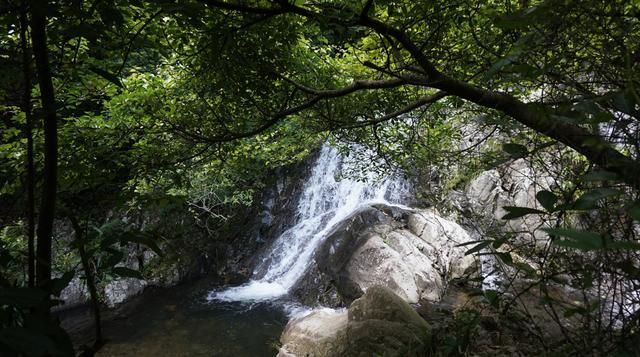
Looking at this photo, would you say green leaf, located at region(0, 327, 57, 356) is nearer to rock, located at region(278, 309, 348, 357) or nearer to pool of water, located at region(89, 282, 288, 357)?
rock, located at region(278, 309, 348, 357)

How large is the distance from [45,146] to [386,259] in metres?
7.58

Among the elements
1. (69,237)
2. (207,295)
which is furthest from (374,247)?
(69,237)

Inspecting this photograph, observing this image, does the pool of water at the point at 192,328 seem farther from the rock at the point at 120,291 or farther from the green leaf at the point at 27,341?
the green leaf at the point at 27,341

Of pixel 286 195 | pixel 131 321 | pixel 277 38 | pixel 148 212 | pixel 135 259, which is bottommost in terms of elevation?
pixel 131 321

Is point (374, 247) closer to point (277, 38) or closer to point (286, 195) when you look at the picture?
point (286, 195)

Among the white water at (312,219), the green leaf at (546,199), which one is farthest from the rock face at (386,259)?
the green leaf at (546,199)

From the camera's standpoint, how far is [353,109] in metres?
4.21

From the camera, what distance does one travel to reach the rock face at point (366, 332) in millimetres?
4051

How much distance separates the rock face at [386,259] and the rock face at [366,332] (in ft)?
7.97

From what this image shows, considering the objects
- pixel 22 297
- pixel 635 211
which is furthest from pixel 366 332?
pixel 22 297

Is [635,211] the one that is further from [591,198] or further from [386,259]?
[386,259]

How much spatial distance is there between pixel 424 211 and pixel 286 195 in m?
4.93

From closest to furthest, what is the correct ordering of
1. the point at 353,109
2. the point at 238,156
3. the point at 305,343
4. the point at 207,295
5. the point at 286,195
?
the point at 353,109 → the point at 305,343 → the point at 238,156 → the point at 207,295 → the point at 286,195

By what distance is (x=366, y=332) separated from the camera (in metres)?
4.38
